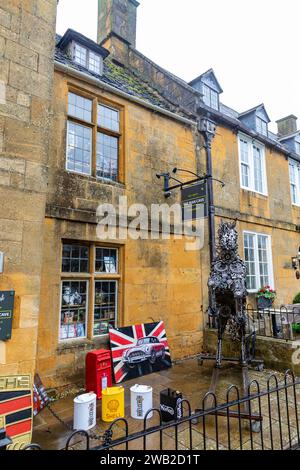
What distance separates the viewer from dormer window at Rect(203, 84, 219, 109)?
33.1ft

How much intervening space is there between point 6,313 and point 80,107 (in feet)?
16.8

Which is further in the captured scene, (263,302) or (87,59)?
(263,302)

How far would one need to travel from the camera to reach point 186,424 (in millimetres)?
4203

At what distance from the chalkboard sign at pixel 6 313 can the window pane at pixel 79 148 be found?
11.3ft

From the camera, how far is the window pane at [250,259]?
10.2 m

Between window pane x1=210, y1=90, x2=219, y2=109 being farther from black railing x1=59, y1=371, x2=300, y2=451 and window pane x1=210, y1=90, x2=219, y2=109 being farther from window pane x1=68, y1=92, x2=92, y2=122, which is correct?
black railing x1=59, y1=371, x2=300, y2=451

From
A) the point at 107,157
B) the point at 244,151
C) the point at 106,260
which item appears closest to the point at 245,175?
the point at 244,151

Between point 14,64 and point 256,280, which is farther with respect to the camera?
point 256,280

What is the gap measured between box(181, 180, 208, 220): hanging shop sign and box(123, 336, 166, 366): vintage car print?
10.8ft

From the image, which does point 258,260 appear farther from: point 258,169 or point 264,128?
point 264,128

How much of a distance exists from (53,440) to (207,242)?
6.34 m

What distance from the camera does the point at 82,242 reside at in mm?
6305
